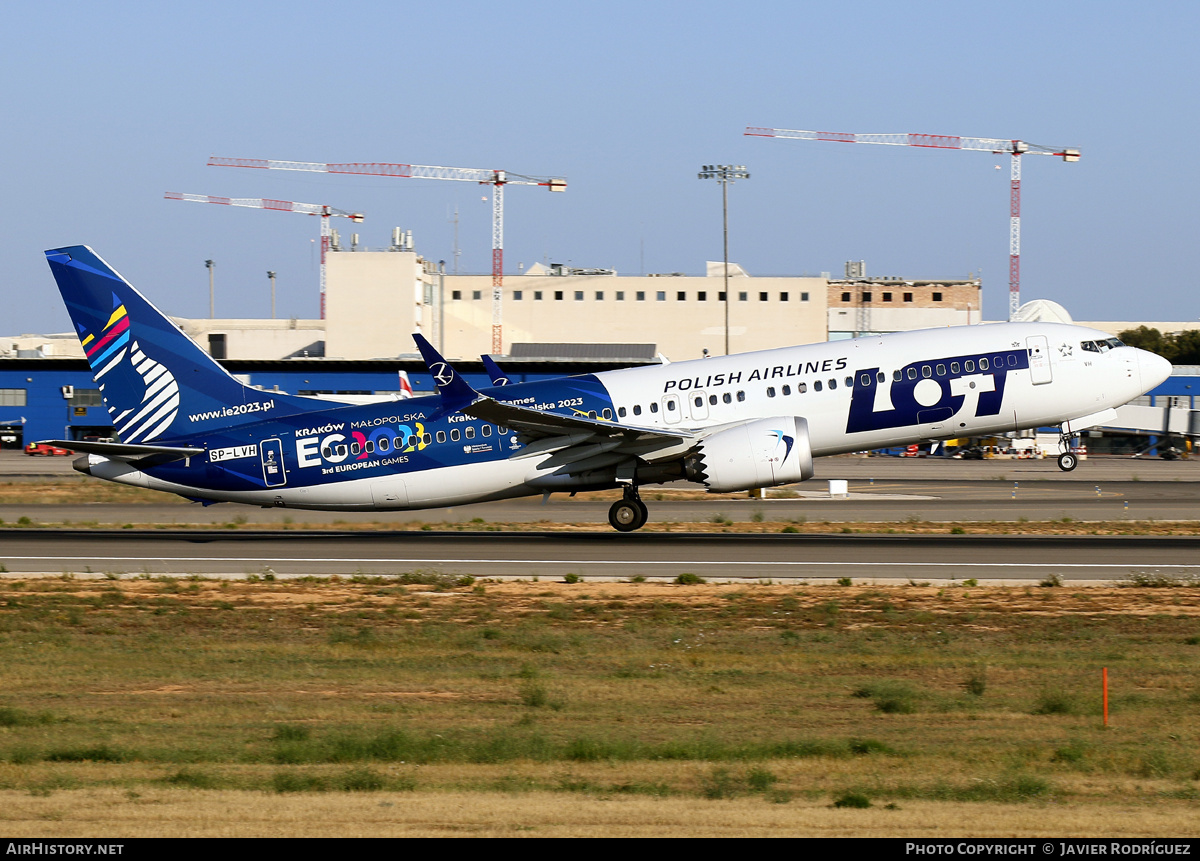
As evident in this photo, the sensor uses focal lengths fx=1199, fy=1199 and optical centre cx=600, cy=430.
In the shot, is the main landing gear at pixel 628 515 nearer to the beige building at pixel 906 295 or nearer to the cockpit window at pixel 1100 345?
the cockpit window at pixel 1100 345

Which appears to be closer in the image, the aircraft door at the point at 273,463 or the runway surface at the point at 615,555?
the runway surface at the point at 615,555

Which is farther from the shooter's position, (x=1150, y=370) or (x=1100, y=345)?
(x=1150, y=370)

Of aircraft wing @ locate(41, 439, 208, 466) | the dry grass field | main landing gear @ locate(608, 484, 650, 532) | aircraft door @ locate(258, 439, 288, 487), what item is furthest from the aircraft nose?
aircraft wing @ locate(41, 439, 208, 466)

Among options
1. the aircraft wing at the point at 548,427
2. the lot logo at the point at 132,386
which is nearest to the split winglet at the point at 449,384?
the aircraft wing at the point at 548,427

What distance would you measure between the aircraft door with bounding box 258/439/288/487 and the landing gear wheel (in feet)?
30.1

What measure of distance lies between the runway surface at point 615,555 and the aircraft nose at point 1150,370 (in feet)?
14.2

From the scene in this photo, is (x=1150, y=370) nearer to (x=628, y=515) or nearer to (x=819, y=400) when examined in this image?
(x=819, y=400)

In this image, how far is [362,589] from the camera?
25.2 metres

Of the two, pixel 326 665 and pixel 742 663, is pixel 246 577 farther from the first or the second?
pixel 742 663

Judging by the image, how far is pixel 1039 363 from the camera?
31.6m

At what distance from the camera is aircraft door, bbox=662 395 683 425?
3206 centimetres

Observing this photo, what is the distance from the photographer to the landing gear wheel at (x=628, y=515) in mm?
34062

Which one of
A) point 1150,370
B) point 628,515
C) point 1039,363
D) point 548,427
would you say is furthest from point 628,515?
point 1150,370

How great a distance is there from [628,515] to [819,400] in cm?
650
